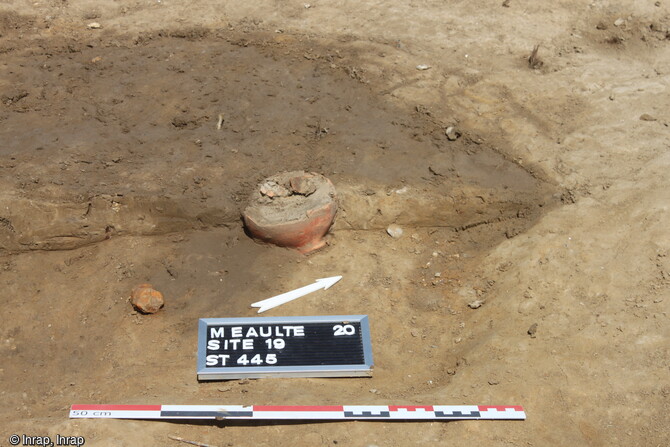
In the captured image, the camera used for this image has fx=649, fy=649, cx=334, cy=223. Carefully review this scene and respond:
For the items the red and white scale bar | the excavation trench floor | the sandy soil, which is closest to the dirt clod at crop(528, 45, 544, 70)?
the sandy soil

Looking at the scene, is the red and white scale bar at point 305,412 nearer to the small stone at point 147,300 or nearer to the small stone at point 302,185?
the small stone at point 147,300

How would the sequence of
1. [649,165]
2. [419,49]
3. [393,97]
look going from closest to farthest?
1. [649,165]
2. [393,97]
3. [419,49]

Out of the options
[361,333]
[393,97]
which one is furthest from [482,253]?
[393,97]

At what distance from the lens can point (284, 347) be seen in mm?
5551

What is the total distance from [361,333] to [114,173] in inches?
128

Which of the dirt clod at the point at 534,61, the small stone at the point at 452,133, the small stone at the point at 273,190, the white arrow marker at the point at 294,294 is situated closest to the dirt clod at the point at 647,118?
the dirt clod at the point at 534,61

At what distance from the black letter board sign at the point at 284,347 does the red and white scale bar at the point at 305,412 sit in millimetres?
490

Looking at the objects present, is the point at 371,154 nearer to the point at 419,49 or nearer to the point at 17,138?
the point at 419,49

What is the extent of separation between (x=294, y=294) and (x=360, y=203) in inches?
50.5

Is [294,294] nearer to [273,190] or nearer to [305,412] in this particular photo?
[273,190]

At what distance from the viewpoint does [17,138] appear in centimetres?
727

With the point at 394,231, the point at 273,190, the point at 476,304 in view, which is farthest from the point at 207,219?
the point at 476,304

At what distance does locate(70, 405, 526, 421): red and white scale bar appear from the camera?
486 cm

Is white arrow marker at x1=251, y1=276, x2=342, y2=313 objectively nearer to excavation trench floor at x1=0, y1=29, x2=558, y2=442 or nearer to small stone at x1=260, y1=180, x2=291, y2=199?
excavation trench floor at x1=0, y1=29, x2=558, y2=442
